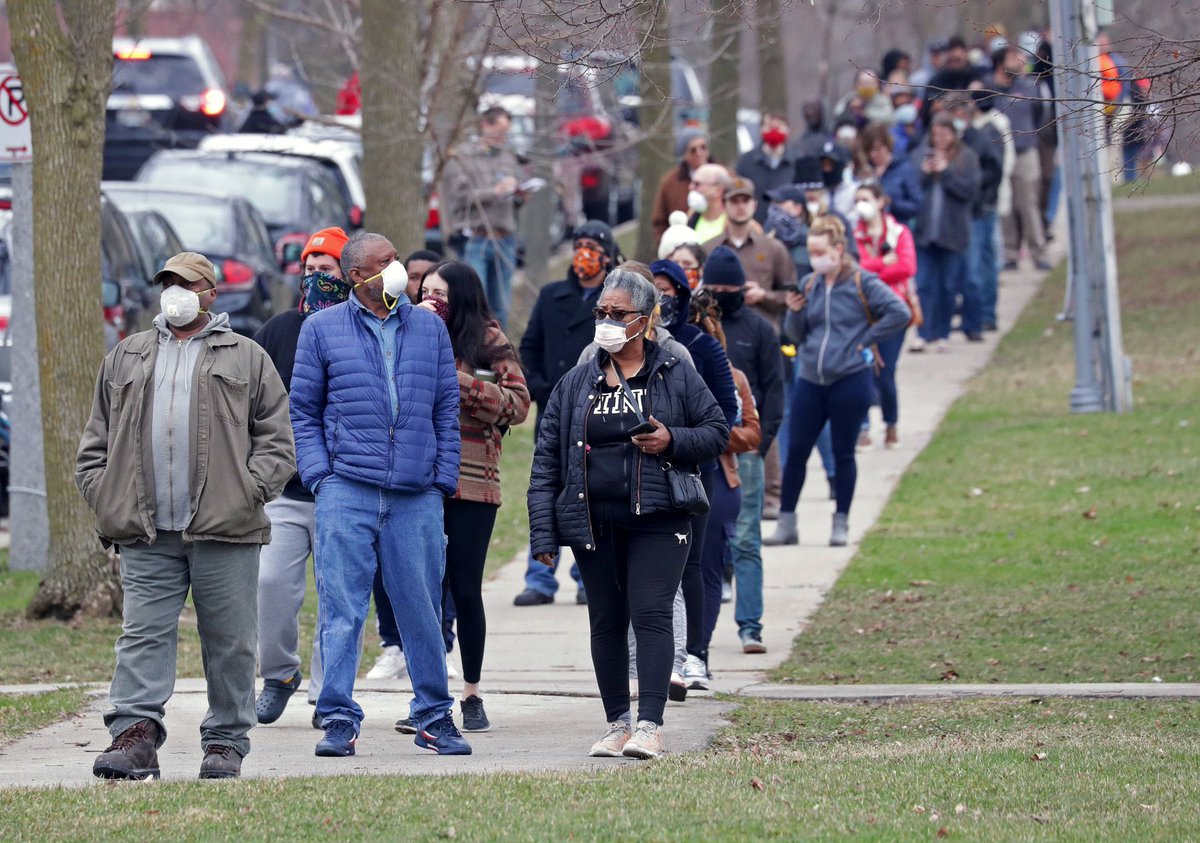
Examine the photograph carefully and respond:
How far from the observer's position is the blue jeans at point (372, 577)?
7316mm

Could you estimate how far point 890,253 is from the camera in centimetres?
1564

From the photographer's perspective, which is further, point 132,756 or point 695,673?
point 695,673

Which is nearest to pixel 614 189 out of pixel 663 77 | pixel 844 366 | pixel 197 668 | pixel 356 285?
pixel 663 77

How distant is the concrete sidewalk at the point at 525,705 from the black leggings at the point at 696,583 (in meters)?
0.24

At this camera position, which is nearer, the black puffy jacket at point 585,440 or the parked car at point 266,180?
the black puffy jacket at point 585,440

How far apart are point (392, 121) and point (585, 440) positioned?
28.5 ft

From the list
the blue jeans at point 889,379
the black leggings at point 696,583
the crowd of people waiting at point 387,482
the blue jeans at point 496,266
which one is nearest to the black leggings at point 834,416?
the blue jeans at point 889,379

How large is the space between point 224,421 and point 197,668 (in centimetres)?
336

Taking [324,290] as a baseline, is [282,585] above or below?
below

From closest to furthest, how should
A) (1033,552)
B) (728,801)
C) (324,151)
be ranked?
(728,801) < (1033,552) < (324,151)

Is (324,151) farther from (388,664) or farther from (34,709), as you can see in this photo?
(34,709)

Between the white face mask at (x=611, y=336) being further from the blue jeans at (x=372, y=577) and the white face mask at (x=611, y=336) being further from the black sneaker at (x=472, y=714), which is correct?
the black sneaker at (x=472, y=714)

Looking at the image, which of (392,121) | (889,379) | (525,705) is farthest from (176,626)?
(392,121)

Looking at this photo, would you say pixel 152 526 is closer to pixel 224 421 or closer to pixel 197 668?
pixel 224 421
